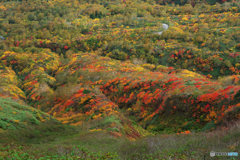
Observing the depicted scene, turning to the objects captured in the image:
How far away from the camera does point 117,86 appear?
1517 inches

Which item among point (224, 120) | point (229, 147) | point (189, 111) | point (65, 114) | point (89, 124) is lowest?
point (65, 114)

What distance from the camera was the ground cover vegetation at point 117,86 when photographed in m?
11.6

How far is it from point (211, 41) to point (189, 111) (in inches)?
2812

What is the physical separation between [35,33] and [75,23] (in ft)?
103

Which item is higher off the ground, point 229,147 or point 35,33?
point 229,147

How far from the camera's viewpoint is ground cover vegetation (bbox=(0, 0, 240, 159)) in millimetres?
11617

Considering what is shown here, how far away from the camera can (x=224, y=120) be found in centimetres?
1431

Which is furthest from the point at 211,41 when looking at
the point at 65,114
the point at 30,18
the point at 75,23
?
the point at 30,18

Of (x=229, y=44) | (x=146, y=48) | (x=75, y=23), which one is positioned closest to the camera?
(x=229, y=44)

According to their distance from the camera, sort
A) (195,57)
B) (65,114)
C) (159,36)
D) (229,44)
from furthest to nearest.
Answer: (159,36) → (229,44) → (195,57) → (65,114)

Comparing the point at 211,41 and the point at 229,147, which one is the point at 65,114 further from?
the point at 211,41

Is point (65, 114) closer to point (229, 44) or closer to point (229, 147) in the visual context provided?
point (229, 147)

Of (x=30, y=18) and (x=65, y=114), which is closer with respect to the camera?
(x=65, y=114)

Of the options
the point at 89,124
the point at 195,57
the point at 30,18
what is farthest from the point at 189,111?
the point at 30,18
